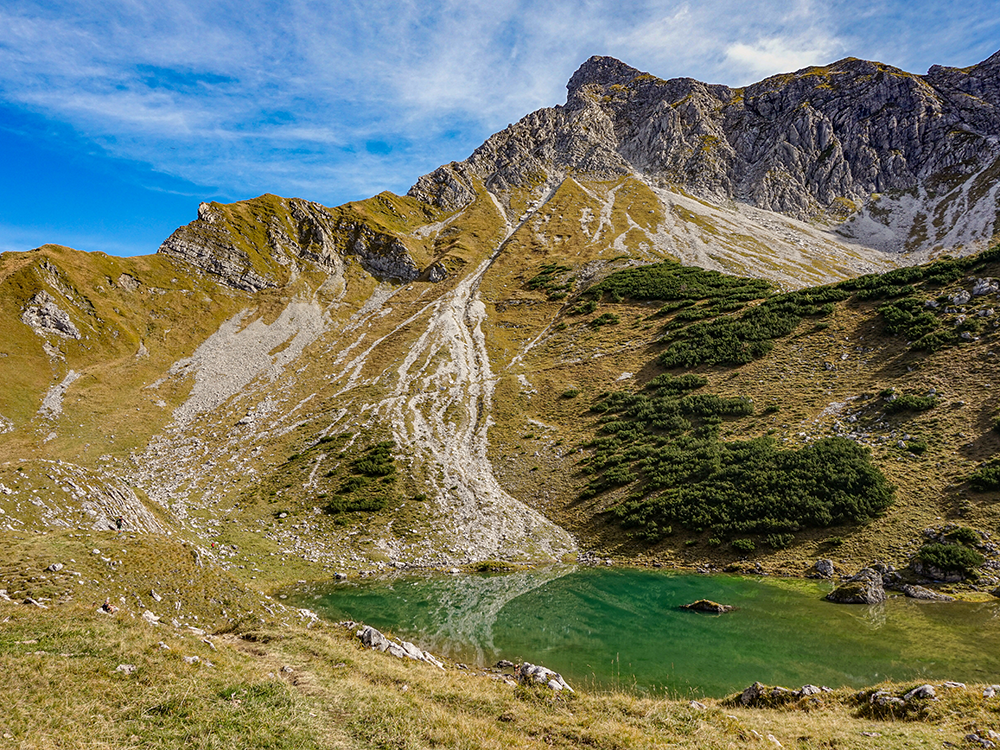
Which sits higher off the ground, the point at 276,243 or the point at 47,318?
the point at 276,243

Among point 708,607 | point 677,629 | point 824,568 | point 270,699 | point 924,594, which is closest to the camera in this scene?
point 270,699

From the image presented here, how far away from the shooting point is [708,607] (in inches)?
958

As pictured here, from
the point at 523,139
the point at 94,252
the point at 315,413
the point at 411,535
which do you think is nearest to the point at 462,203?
the point at 523,139

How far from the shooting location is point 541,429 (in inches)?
2095

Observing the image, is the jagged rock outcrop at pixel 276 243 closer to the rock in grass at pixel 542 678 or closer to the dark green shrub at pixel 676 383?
the dark green shrub at pixel 676 383

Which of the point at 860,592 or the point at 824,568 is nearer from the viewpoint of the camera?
the point at 860,592

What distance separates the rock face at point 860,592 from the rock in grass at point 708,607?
212 inches

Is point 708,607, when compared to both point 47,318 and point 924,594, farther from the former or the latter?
point 47,318

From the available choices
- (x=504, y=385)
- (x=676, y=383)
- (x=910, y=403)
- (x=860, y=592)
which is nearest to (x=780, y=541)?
(x=860, y=592)

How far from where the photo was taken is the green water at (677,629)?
17.1 m

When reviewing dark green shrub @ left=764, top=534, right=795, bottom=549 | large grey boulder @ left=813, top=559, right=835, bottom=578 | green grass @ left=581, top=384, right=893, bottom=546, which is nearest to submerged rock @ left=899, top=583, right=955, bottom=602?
large grey boulder @ left=813, top=559, right=835, bottom=578

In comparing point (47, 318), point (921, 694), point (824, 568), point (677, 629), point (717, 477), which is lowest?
point (677, 629)

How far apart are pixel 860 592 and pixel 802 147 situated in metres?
190

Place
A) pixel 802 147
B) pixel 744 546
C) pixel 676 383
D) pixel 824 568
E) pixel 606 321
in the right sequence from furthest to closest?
pixel 802 147 < pixel 606 321 < pixel 676 383 < pixel 744 546 < pixel 824 568
